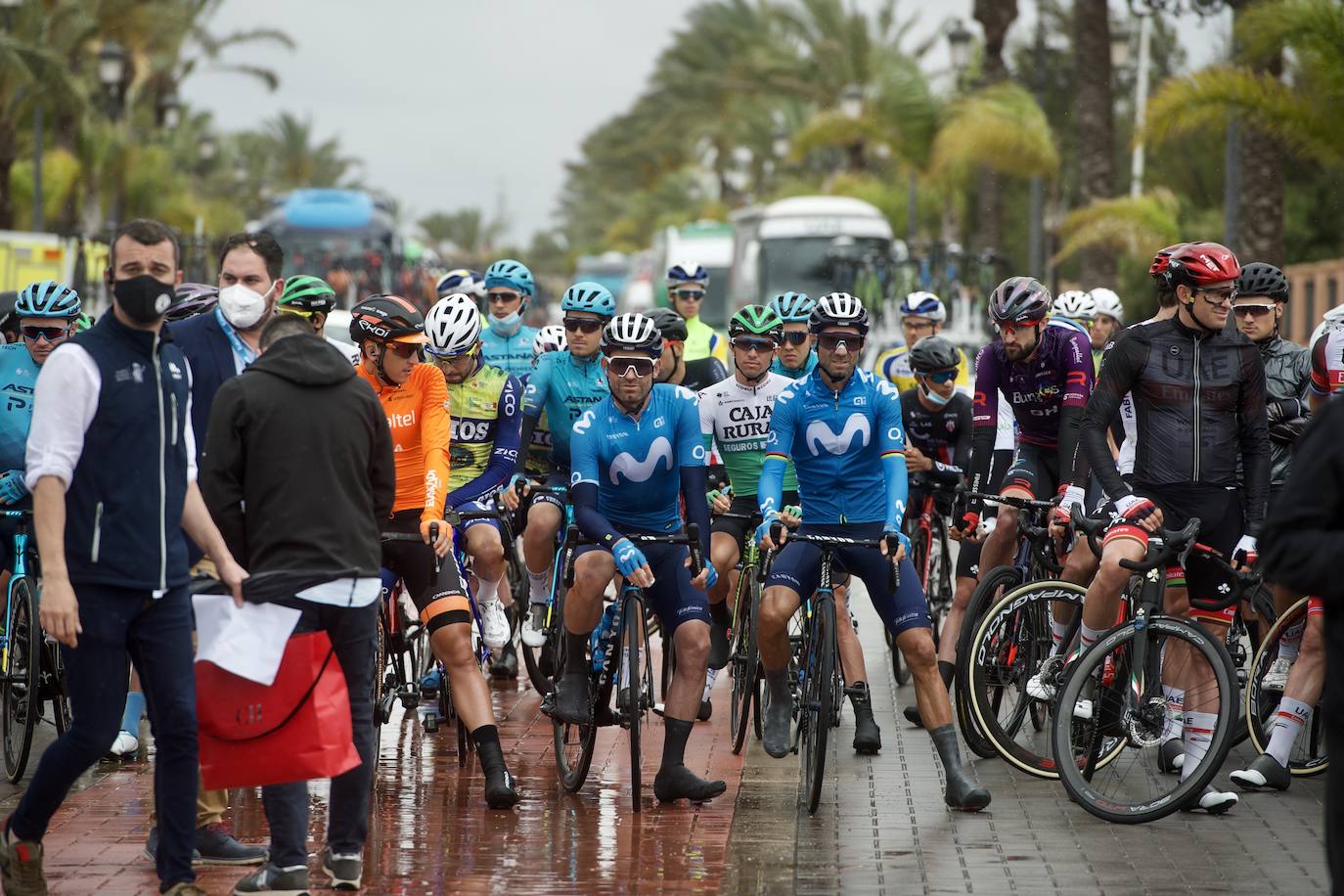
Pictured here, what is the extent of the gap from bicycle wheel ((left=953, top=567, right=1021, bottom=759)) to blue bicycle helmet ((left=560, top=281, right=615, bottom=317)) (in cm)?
253

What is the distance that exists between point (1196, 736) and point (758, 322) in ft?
10.9

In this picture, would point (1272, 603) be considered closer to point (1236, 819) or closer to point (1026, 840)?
point (1236, 819)

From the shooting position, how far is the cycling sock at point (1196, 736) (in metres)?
7.78

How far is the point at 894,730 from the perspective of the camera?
1012 cm

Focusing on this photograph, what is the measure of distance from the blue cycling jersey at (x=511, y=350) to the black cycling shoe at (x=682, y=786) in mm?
4657

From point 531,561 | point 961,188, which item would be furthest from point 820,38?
point 531,561

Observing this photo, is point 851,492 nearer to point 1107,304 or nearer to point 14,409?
point 14,409

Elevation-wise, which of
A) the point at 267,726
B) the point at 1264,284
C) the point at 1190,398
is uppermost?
→ the point at 1264,284

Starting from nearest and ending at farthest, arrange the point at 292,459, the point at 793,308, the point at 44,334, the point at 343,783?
the point at 292,459, the point at 343,783, the point at 44,334, the point at 793,308

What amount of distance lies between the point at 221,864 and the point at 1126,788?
3898 mm

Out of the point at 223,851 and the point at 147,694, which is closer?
the point at 147,694

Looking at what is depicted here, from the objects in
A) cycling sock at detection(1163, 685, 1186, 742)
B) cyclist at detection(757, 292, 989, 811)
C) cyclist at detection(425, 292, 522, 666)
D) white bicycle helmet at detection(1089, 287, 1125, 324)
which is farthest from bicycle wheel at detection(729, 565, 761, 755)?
white bicycle helmet at detection(1089, 287, 1125, 324)

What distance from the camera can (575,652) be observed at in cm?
857

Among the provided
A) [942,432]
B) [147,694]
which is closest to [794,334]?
[942,432]
